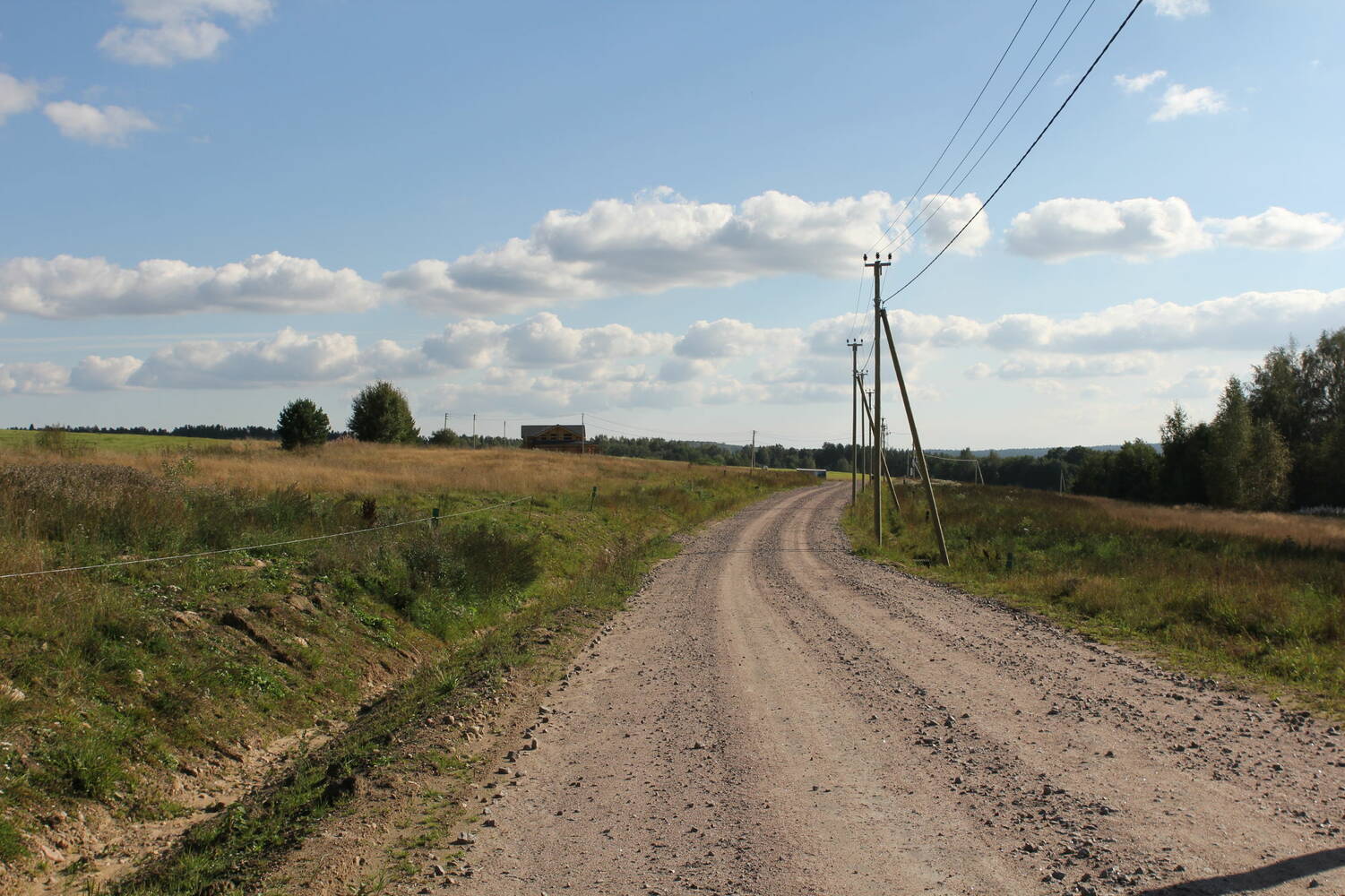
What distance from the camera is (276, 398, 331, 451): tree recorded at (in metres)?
54.7

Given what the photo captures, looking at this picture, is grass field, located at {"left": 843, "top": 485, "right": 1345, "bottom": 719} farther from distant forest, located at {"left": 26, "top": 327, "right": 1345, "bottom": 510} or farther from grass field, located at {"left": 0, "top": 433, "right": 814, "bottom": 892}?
distant forest, located at {"left": 26, "top": 327, "right": 1345, "bottom": 510}

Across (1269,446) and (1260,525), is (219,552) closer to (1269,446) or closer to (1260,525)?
(1260,525)

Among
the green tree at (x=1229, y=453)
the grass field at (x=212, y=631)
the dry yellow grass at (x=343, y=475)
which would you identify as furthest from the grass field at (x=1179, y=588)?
the green tree at (x=1229, y=453)

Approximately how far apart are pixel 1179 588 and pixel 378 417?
7076cm

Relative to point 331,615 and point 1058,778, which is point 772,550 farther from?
point 1058,778

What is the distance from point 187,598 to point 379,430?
69.4m

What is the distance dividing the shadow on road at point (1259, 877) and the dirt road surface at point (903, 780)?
2cm

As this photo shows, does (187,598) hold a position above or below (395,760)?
above

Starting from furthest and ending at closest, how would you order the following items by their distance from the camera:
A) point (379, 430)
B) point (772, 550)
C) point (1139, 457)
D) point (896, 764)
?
point (1139, 457)
point (379, 430)
point (772, 550)
point (896, 764)

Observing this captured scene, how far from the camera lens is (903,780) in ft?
19.5

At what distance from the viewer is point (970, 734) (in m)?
6.94

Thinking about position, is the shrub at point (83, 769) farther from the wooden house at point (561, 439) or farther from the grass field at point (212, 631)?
the wooden house at point (561, 439)

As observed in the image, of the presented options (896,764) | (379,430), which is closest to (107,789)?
(896,764)

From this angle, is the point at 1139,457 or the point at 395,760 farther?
the point at 1139,457
